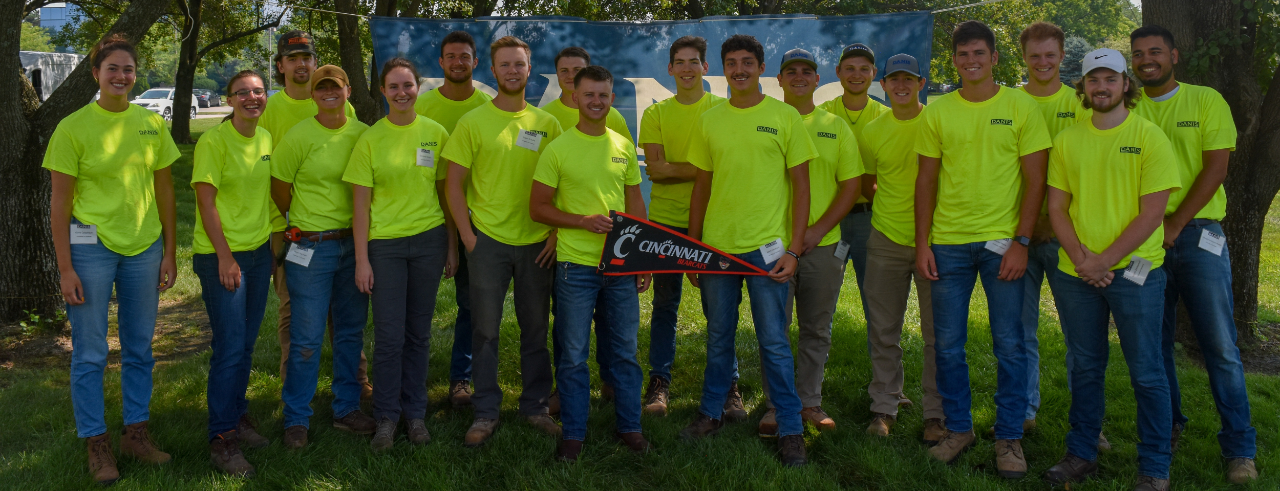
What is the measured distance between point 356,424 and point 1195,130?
454cm

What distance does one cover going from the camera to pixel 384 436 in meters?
4.40

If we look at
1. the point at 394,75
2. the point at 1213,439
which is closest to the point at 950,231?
the point at 1213,439

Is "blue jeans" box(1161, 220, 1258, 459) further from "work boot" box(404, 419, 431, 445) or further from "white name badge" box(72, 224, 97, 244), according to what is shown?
"white name badge" box(72, 224, 97, 244)

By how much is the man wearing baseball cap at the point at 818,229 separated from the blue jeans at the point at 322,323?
2.31 metres

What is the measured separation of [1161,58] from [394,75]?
12.5ft

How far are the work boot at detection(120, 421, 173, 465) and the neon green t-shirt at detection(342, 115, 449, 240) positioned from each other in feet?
4.82

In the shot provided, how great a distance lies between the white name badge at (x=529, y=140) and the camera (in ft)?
14.3

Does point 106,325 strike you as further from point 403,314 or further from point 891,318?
point 891,318

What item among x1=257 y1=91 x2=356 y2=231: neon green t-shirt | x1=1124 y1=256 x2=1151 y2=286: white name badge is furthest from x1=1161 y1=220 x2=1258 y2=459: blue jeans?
x1=257 y1=91 x2=356 y2=231: neon green t-shirt

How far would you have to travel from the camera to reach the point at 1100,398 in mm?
4004

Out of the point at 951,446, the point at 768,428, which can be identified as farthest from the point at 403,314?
the point at 951,446

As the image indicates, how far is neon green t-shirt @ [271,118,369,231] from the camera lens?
4.28 metres

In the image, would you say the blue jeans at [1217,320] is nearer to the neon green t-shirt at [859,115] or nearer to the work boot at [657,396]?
the neon green t-shirt at [859,115]

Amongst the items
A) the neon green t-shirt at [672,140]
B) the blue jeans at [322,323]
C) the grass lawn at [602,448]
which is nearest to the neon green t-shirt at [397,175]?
the blue jeans at [322,323]
